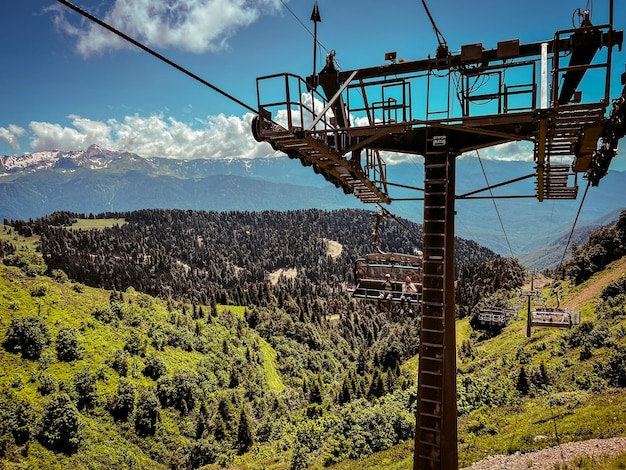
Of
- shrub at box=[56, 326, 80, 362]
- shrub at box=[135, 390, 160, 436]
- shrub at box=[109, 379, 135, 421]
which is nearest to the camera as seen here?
shrub at box=[109, 379, 135, 421]

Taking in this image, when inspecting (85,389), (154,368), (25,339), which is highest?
(25,339)

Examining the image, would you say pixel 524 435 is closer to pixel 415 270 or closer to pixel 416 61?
pixel 415 270

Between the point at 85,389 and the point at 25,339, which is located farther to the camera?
the point at 25,339

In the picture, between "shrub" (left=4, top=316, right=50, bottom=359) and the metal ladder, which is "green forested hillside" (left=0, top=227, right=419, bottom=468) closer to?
"shrub" (left=4, top=316, right=50, bottom=359)

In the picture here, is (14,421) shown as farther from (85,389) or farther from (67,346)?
(67,346)

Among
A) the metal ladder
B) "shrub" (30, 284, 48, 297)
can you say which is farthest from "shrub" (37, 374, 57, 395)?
the metal ladder

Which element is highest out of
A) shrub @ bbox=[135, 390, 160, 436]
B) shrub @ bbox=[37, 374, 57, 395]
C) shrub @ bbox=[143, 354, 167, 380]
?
shrub @ bbox=[37, 374, 57, 395]

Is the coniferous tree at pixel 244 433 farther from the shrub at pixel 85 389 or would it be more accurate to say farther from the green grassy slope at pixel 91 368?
the shrub at pixel 85 389

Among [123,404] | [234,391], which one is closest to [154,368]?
[123,404]

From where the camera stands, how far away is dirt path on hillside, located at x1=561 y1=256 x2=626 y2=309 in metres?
67.2

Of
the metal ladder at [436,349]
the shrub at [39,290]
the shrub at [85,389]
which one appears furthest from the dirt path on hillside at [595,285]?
the shrub at [39,290]

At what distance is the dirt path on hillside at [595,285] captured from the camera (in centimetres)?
6725

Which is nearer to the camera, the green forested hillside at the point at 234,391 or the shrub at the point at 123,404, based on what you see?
the green forested hillside at the point at 234,391

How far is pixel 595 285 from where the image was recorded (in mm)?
71500
